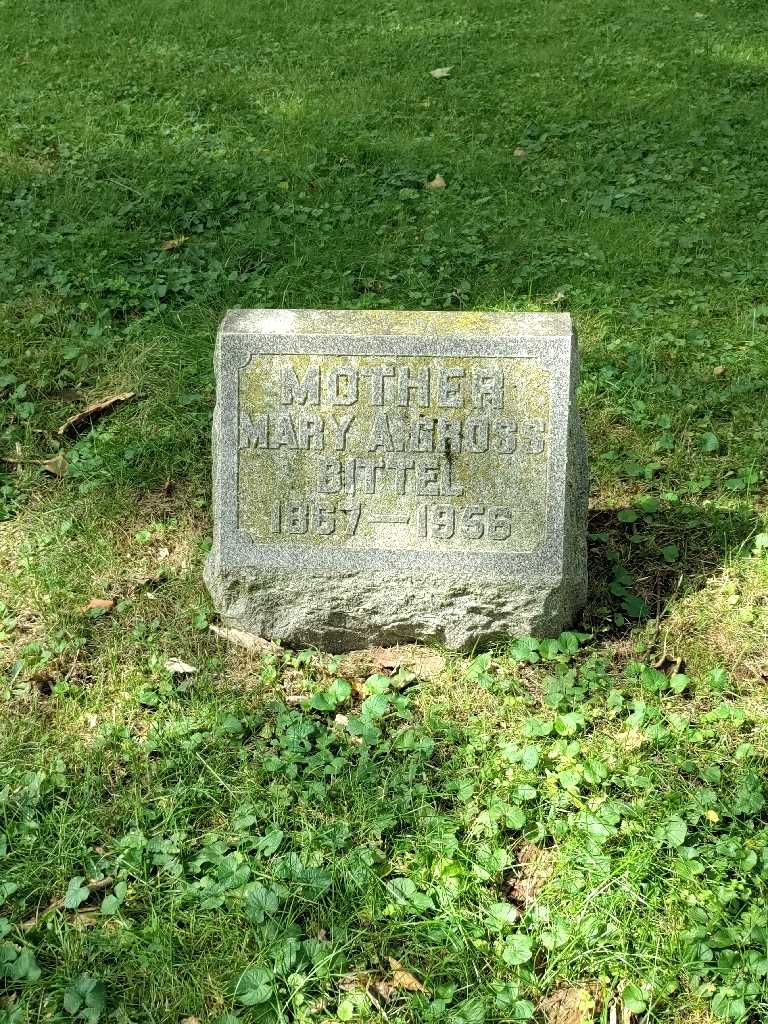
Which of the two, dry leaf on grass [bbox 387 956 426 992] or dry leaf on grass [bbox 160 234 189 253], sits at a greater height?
dry leaf on grass [bbox 160 234 189 253]

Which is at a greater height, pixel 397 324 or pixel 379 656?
pixel 397 324

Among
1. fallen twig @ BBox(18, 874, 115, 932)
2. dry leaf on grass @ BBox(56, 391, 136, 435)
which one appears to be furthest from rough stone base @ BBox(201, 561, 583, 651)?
dry leaf on grass @ BBox(56, 391, 136, 435)

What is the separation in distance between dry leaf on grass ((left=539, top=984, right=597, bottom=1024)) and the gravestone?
1207mm

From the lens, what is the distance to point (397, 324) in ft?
10.7

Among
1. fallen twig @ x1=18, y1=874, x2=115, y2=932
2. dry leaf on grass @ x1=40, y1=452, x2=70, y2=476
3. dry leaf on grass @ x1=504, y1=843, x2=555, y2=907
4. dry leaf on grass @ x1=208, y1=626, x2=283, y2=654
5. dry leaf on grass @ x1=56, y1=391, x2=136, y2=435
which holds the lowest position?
fallen twig @ x1=18, y1=874, x2=115, y2=932

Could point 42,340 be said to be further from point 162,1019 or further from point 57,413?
point 162,1019

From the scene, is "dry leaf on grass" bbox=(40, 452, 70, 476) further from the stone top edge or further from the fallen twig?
the fallen twig

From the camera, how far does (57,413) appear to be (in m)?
4.54

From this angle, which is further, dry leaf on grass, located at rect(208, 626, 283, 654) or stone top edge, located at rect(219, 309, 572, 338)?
dry leaf on grass, located at rect(208, 626, 283, 654)

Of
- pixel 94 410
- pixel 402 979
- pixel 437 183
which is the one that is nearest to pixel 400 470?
pixel 402 979

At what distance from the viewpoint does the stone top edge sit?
3.18 metres

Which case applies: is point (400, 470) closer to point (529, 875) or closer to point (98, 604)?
point (98, 604)

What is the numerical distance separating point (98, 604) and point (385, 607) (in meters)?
1.01

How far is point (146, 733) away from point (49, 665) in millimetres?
496
